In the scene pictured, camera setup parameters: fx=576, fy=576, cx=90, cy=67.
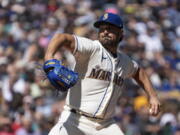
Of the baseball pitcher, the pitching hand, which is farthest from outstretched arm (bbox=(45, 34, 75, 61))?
the pitching hand

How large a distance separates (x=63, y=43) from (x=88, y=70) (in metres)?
0.62

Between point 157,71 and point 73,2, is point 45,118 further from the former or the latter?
point 73,2

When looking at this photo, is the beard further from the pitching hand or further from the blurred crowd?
the blurred crowd

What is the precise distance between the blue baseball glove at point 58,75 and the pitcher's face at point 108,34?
32.4 inches

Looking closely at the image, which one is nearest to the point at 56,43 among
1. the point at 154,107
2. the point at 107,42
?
the point at 107,42

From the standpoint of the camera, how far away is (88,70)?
20.0ft

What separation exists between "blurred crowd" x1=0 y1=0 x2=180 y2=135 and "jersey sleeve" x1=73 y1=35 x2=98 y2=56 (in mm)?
2515

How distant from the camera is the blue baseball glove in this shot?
5.36 metres

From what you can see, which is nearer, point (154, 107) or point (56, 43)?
point (56, 43)

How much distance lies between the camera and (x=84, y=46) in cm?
588

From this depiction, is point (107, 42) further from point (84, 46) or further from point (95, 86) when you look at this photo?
point (95, 86)

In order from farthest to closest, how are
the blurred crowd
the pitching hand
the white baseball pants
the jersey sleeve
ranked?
the blurred crowd
the pitching hand
the white baseball pants
the jersey sleeve

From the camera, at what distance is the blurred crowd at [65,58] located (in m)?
10.7

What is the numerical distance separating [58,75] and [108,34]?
106cm
